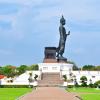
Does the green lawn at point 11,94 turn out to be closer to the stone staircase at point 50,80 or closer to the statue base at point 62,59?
the stone staircase at point 50,80

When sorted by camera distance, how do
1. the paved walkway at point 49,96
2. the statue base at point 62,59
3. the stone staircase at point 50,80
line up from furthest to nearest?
the statue base at point 62,59 < the stone staircase at point 50,80 < the paved walkway at point 49,96

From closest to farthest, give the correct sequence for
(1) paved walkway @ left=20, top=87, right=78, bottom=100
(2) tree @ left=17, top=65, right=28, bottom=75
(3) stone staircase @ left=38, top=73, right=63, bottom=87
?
(1) paved walkway @ left=20, top=87, right=78, bottom=100, (3) stone staircase @ left=38, top=73, right=63, bottom=87, (2) tree @ left=17, top=65, right=28, bottom=75

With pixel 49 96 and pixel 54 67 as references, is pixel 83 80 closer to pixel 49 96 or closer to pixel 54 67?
pixel 54 67

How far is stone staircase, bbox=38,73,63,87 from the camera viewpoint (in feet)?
156

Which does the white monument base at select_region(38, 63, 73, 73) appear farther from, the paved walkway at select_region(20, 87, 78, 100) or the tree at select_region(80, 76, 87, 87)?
the paved walkway at select_region(20, 87, 78, 100)

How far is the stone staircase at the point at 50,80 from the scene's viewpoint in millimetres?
47656

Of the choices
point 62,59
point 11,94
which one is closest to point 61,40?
point 62,59

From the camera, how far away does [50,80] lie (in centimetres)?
5016

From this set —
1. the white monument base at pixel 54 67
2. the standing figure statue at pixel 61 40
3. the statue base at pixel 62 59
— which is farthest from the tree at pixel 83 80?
the standing figure statue at pixel 61 40

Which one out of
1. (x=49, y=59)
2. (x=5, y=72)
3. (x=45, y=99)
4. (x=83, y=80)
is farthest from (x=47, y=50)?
(x=45, y=99)

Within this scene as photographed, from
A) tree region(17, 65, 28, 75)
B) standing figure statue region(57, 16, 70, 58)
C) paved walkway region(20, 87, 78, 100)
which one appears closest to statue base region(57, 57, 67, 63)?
standing figure statue region(57, 16, 70, 58)

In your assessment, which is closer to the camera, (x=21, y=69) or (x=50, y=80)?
(x=50, y=80)

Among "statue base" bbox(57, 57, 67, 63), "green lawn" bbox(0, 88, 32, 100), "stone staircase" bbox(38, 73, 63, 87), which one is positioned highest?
"statue base" bbox(57, 57, 67, 63)

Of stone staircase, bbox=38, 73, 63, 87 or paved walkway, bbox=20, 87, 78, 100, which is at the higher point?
stone staircase, bbox=38, 73, 63, 87
